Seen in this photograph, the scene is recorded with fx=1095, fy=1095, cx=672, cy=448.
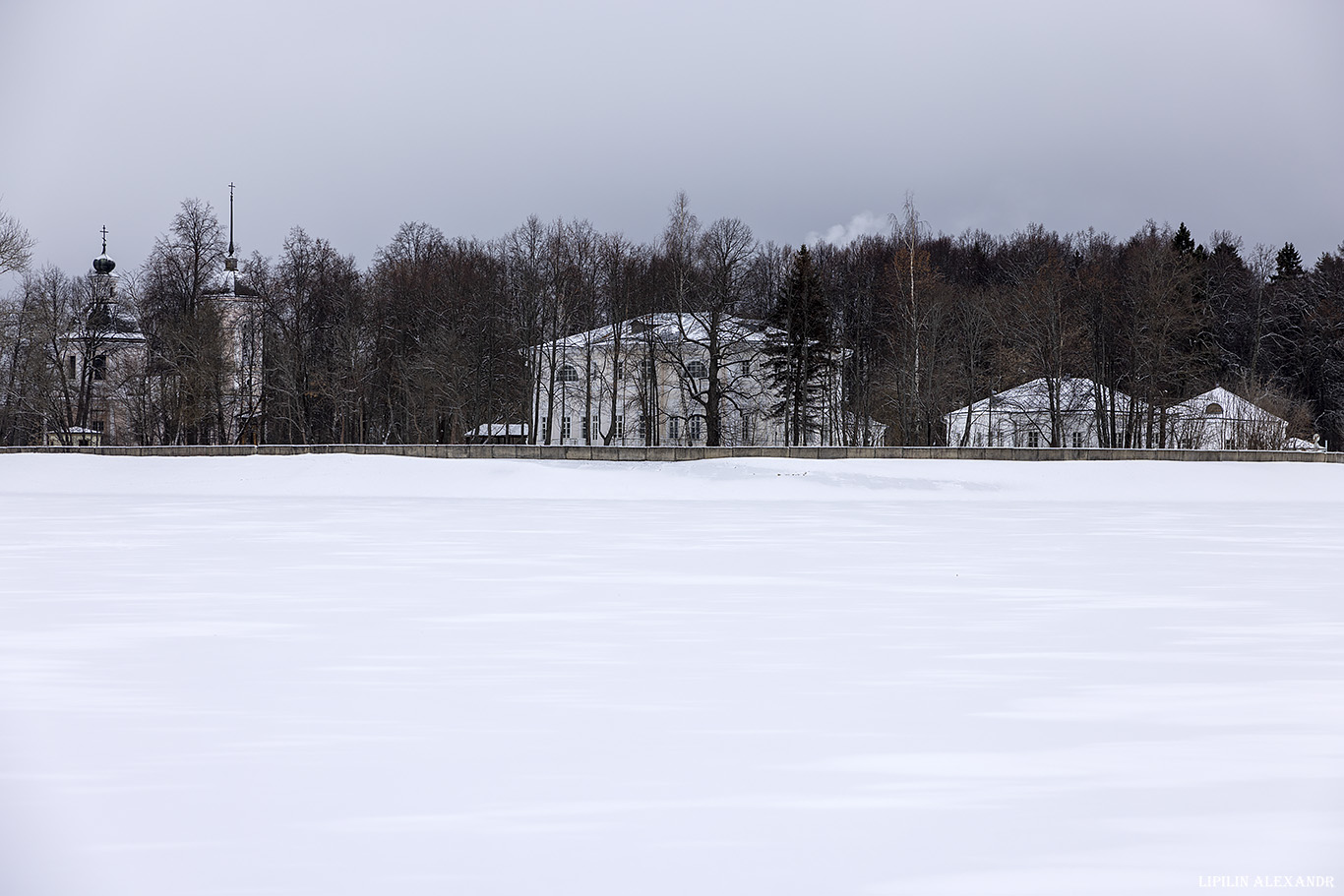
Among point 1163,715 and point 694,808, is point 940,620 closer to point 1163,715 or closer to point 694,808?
point 1163,715

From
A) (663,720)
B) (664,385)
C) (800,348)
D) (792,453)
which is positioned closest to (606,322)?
(664,385)

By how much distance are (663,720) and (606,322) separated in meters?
59.5

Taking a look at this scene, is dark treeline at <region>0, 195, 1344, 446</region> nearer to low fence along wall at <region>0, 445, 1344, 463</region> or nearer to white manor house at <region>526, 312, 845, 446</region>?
white manor house at <region>526, 312, 845, 446</region>

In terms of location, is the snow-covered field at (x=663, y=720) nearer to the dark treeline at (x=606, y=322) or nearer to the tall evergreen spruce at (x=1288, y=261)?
the dark treeline at (x=606, y=322)

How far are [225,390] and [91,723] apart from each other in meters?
56.7

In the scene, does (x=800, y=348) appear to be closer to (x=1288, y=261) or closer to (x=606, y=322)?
(x=606, y=322)

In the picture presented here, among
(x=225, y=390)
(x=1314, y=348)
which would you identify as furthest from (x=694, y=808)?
(x=1314, y=348)

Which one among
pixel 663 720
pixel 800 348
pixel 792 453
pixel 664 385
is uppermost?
pixel 800 348

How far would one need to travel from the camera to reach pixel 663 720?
6227 millimetres

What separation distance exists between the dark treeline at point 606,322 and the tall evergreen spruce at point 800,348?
1.25 metres

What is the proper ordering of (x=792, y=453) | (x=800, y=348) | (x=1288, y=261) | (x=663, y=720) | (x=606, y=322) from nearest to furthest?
1. (x=663, y=720)
2. (x=792, y=453)
3. (x=800, y=348)
4. (x=606, y=322)
5. (x=1288, y=261)

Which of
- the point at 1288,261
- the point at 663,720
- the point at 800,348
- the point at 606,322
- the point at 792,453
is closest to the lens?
the point at 663,720

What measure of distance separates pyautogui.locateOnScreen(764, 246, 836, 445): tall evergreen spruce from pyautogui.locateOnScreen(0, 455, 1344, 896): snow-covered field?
137 feet

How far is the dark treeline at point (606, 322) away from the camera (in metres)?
55.3
